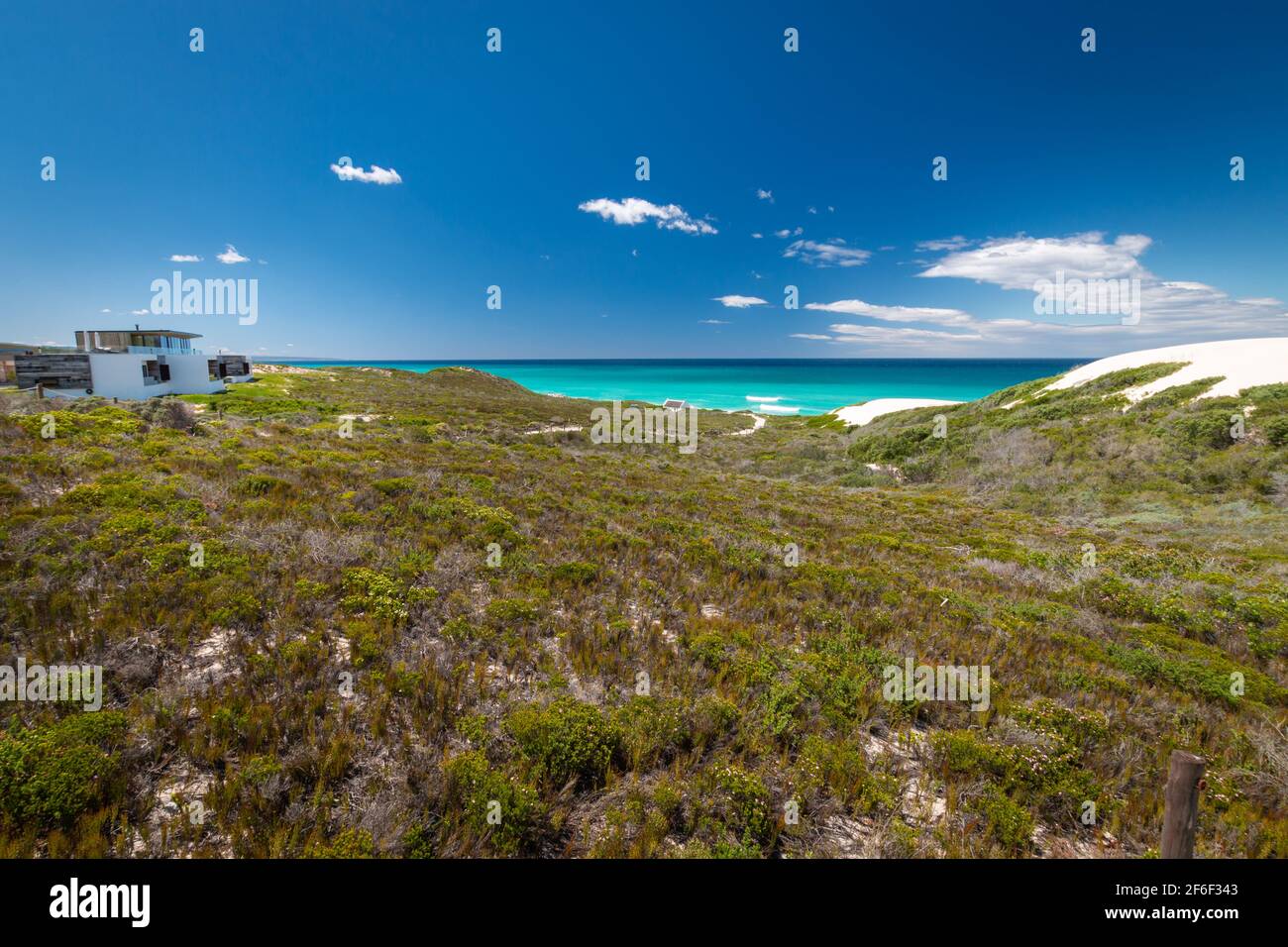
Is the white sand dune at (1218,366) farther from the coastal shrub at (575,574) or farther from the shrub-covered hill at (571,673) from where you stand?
the coastal shrub at (575,574)

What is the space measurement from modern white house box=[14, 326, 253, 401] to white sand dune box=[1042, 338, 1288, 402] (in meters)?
72.0

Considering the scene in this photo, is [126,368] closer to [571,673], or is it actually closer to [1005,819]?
[571,673]

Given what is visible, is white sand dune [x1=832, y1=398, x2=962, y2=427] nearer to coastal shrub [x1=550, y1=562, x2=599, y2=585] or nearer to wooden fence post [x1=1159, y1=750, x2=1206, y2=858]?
coastal shrub [x1=550, y1=562, x2=599, y2=585]

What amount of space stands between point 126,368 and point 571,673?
165 feet

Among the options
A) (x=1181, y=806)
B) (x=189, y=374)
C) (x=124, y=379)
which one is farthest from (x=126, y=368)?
(x=1181, y=806)

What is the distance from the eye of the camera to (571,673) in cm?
638

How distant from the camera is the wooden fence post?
130 inches

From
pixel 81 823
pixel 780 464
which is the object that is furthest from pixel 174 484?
pixel 780 464

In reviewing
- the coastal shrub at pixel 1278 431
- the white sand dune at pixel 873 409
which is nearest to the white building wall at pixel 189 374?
the white sand dune at pixel 873 409

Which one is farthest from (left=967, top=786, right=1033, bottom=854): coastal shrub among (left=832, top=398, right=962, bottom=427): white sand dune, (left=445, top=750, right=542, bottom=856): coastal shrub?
(left=832, top=398, right=962, bottom=427): white sand dune

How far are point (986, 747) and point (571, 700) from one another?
4923mm

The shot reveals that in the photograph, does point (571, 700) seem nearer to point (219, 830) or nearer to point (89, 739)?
point (219, 830)
